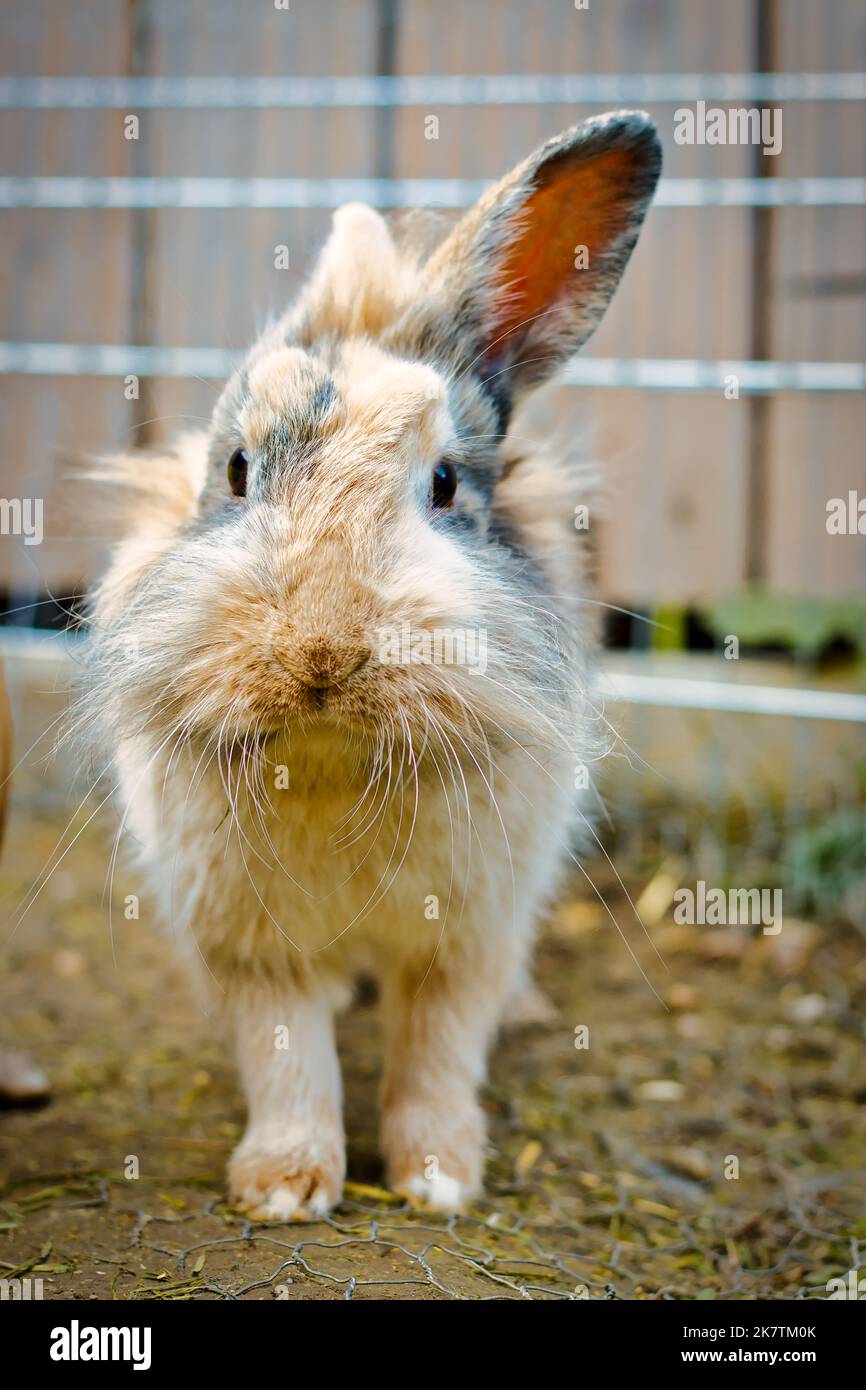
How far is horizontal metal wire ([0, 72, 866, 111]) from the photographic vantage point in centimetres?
453

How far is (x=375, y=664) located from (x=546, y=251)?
1.15 metres

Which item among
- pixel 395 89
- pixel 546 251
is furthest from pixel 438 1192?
pixel 395 89

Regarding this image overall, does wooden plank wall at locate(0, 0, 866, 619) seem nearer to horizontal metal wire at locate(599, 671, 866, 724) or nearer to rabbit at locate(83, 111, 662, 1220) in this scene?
horizontal metal wire at locate(599, 671, 866, 724)

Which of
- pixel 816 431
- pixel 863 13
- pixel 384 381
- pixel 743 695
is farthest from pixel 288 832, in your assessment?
pixel 863 13

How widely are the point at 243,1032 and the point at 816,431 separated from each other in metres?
3.26

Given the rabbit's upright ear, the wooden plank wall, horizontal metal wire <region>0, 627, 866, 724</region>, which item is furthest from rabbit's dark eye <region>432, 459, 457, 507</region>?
the wooden plank wall

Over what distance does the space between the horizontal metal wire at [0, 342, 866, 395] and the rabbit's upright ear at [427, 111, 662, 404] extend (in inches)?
74.4

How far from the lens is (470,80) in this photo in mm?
4633

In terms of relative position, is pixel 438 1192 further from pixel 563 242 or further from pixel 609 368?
pixel 609 368

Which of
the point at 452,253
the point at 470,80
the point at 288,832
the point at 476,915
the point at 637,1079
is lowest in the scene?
the point at 637,1079

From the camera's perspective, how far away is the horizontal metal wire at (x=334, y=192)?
457 cm

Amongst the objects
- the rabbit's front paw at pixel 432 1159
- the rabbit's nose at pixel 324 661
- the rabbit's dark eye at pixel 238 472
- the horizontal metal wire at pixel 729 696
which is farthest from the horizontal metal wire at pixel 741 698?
the rabbit's nose at pixel 324 661

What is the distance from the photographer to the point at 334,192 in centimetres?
465

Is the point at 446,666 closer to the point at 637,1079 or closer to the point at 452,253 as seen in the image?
the point at 452,253
